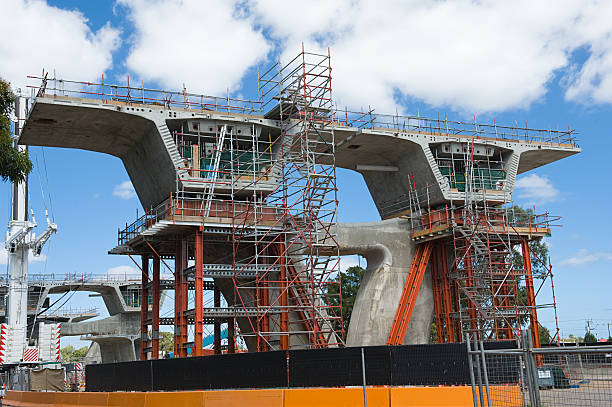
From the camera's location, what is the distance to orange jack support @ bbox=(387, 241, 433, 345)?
40.6 meters

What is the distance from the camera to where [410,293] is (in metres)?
41.8

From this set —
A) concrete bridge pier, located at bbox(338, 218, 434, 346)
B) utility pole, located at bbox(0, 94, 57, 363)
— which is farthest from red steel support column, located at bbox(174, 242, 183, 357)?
utility pole, located at bbox(0, 94, 57, 363)

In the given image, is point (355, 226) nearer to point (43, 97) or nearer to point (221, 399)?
point (43, 97)

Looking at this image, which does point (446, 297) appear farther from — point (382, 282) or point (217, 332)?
point (217, 332)

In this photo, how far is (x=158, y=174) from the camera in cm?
3800

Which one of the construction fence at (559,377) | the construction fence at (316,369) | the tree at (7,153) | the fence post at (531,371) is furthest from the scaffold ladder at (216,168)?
the fence post at (531,371)

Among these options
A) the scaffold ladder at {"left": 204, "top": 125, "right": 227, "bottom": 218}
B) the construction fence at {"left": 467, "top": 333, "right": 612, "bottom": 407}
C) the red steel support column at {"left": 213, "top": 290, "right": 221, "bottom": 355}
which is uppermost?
the scaffold ladder at {"left": 204, "top": 125, "right": 227, "bottom": 218}

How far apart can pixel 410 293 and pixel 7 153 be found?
89.6 feet

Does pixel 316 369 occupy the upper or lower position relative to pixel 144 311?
lower

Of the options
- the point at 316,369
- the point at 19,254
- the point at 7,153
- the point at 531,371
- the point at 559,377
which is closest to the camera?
the point at 531,371

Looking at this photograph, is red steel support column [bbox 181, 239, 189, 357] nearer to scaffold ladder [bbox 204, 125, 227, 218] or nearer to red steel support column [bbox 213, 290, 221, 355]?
scaffold ladder [bbox 204, 125, 227, 218]

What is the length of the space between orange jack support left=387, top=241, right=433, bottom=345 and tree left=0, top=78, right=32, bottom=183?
25401 millimetres

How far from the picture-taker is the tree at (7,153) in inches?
816

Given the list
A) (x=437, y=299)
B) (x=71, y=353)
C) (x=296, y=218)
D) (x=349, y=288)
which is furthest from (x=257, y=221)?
(x=71, y=353)
